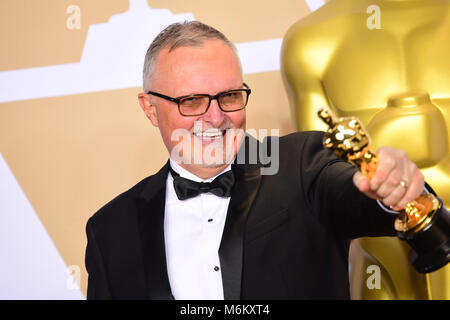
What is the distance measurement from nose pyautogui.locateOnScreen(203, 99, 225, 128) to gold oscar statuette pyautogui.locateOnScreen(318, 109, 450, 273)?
470mm

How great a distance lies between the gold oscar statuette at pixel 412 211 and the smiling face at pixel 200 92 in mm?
484

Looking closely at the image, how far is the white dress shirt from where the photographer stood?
1.38 metres

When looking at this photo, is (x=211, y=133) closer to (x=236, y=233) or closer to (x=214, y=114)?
(x=214, y=114)

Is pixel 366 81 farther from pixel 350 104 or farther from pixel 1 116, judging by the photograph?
pixel 1 116

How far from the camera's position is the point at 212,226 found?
1.45 m

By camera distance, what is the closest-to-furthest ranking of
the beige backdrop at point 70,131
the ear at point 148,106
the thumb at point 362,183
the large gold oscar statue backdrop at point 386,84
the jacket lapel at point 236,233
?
the thumb at point 362,183, the jacket lapel at point 236,233, the ear at point 148,106, the large gold oscar statue backdrop at point 386,84, the beige backdrop at point 70,131

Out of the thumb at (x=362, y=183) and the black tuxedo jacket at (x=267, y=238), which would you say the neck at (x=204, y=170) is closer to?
the black tuxedo jacket at (x=267, y=238)

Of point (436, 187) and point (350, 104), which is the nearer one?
point (436, 187)

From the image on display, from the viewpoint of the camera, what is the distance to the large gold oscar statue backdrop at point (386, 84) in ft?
5.81

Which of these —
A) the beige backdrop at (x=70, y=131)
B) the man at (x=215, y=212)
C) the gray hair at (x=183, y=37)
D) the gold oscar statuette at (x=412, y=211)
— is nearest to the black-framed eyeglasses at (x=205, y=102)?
the man at (x=215, y=212)

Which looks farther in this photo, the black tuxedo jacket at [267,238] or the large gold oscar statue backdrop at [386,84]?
the large gold oscar statue backdrop at [386,84]

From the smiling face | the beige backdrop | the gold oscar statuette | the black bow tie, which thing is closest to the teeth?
the smiling face
